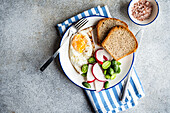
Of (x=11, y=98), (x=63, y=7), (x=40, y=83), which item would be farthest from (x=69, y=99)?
(x=63, y=7)

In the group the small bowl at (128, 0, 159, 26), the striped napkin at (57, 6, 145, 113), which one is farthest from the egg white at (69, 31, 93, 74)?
the small bowl at (128, 0, 159, 26)

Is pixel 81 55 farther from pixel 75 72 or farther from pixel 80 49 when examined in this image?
pixel 75 72

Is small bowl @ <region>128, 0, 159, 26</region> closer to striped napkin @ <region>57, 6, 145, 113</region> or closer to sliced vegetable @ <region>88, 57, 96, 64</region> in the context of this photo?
striped napkin @ <region>57, 6, 145, 113</region>

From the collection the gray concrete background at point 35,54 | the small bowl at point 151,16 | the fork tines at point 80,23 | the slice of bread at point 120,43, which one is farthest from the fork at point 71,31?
the small bowl at point 151,16

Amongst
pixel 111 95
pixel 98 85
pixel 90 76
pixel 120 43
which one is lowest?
pixel 111 95

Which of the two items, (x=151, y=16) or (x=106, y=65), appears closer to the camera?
(x=106, y=65)

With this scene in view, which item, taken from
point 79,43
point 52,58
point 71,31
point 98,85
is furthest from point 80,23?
point 98,85

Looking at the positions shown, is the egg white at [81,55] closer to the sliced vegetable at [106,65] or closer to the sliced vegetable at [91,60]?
the sliced vegetable at [91,60]
